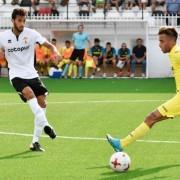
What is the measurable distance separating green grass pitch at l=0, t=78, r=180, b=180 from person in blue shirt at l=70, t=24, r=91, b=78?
638cm

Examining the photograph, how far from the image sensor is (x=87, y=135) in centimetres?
1305

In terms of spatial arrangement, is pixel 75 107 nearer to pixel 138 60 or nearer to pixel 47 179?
pixel 47 179

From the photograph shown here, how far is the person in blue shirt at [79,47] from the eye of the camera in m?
30.6

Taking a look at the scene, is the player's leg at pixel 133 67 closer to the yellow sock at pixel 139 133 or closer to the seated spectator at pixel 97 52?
the seated spectator at pixel 97 52

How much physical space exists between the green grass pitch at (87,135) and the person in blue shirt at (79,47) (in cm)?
638

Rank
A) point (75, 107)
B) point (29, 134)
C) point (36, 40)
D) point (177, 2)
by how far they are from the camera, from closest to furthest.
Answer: point (36, 40)
point (29, 134)
point (75, 107)
point (177, 2)

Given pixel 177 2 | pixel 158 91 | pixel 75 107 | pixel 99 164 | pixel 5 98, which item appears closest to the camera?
pixel 99 164

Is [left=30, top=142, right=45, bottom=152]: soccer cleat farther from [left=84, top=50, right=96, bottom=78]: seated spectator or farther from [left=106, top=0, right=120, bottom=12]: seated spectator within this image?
[left=106, top=0, right=120, bottom=12]: seated spectator

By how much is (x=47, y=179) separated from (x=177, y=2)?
25251 millimetres

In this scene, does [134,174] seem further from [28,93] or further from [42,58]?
[42,58]

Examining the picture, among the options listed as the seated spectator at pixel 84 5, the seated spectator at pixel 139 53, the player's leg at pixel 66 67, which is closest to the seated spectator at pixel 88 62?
the player's leg at pixel 66 67

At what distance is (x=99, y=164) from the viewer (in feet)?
32.8

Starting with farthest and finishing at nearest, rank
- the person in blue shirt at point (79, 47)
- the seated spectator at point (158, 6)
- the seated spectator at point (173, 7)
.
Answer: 1. the seated spectator at point (158, 6)
2. the seated spectator at point (173, 7)
3. the person in blue shirt at point (79, 47)

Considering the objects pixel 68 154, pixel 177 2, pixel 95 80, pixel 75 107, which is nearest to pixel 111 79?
pixel 95 80
